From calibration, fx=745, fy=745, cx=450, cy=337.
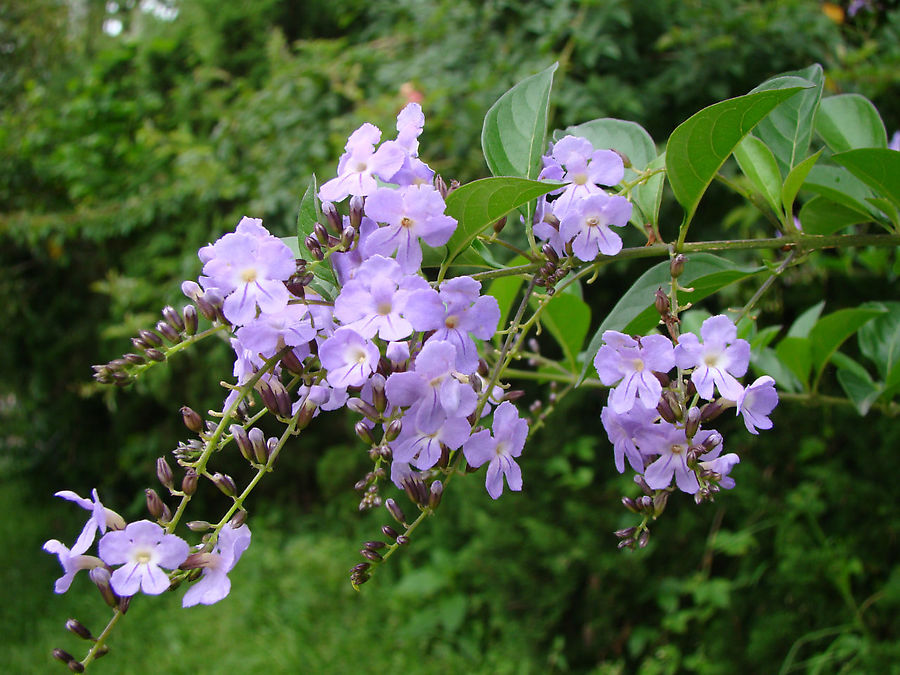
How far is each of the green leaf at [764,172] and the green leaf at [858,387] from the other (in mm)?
333

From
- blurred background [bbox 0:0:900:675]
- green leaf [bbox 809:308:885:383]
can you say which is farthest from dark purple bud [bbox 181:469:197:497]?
blurred background [bbox 0:0:900:675]

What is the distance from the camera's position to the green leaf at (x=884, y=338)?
1.00m

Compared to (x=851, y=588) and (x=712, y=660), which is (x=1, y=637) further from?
(x=851, y=588)

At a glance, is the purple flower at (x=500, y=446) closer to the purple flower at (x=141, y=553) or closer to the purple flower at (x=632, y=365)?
the purple flower at (x=632, y=365)

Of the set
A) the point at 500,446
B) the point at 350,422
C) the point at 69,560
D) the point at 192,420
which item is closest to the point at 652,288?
the point at 500,446

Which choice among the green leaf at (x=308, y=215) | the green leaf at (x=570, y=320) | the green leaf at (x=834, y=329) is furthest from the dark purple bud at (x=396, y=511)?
the green leaf at (x=834, y=329)

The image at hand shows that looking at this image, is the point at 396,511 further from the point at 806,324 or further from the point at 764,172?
the point at 806,324

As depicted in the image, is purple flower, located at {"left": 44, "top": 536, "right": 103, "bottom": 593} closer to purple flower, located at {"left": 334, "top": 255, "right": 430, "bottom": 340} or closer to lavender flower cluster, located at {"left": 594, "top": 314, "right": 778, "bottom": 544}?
purple flower, located at {"left": 334, "top": 255, "right": 430, "bottom": 340}

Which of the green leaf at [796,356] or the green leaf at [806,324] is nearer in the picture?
the green leaf at [796,356]

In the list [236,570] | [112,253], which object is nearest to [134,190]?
[112,253]

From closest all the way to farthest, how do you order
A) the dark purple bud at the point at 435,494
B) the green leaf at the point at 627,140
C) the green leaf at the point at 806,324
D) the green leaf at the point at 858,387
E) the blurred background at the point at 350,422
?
the dark purple bud at the point at 435,494 < the green leaf at the point at 627,140 < the green leaf at the point at 858,387 < the green leaf at the point at 806,324 < the blurred background at the point at 350,422

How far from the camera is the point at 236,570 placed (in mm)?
3656

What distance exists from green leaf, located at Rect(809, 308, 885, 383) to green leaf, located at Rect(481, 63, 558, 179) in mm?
466

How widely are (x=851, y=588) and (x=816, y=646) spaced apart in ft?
0.70
